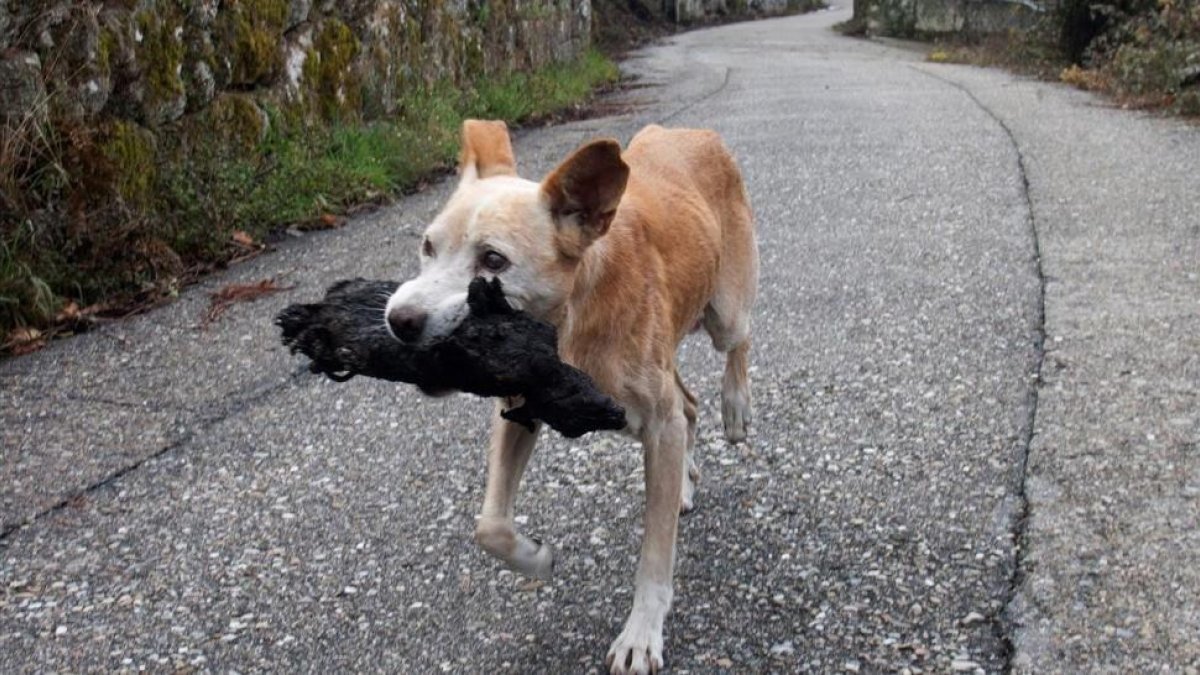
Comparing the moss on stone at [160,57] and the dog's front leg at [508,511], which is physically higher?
the moss on stone at [160,57]

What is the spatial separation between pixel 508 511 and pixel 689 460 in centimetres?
107

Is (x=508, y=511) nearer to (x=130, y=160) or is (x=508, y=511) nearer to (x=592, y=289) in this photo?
(x=592, y=289)

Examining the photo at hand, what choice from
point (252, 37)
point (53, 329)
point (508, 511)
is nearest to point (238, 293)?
point (53, 329)

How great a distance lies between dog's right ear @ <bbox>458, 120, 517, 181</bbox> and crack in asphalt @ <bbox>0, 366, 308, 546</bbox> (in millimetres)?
1863

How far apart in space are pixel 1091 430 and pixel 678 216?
1835mm

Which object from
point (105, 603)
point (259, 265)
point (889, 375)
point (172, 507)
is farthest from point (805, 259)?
point (105, 603)

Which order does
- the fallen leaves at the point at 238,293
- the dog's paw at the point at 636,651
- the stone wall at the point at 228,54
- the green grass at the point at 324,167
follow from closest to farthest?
1. the dog's paw at the point at 636,651
2. the fallen leaves at the point at 238,293
3. the stone wall at the point at 228,54
4. the green grass at the point at 324,167

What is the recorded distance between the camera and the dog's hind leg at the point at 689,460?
4.72 meters

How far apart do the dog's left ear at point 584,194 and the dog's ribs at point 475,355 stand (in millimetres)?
313

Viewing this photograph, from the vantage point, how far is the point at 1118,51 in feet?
53.2

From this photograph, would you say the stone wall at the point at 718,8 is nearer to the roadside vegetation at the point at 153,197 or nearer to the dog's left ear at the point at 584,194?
the roadside vegetation at the point at 153,197

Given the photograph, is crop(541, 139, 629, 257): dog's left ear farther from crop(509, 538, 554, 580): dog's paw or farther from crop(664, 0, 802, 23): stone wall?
crop(664, 0, 802, 23): stone wall

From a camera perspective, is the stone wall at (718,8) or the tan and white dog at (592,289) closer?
the tan and white dog at (592,289)

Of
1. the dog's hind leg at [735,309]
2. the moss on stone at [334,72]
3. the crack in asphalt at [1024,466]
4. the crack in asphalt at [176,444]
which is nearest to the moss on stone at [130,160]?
the crack in asphalt at [176,444]
